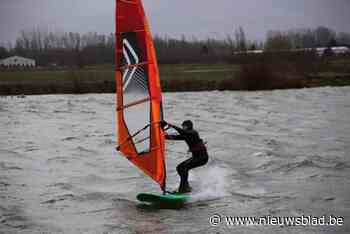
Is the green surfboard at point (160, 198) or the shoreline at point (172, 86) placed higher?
the green surfboard at point (160, 198)

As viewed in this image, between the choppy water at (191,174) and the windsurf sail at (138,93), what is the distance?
3.12 feet

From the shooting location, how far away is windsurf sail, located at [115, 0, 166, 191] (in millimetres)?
10078

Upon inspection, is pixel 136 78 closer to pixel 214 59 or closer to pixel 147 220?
pixel 147 220

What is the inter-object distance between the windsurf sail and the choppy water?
95 cm

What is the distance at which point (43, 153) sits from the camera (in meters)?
17.2

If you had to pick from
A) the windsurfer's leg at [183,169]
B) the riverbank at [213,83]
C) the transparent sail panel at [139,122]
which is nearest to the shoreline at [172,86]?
the riverbank at [213,83]

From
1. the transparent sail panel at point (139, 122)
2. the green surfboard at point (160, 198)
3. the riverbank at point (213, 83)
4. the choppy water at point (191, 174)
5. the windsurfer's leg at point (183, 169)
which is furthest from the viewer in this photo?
the riverbank at point (213, 83)

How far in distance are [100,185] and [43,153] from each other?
5.05 meters

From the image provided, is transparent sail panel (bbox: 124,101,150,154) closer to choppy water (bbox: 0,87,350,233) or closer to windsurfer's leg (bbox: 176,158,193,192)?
windsurfer's leg (bbox: 176,158,193,192)

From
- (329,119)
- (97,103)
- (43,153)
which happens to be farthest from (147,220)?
(97,103)

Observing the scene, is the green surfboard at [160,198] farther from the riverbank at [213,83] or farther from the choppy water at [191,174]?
the riverbank at [213,83]

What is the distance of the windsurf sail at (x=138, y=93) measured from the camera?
1008cm

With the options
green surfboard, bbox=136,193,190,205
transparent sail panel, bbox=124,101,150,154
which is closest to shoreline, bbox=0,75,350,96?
transparent sail panel, bbox=124,101,150,154

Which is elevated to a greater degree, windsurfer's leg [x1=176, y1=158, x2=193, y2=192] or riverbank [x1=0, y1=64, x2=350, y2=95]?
windsurfer's leg [x1=176, y1=158, x2=193, y2=192]
